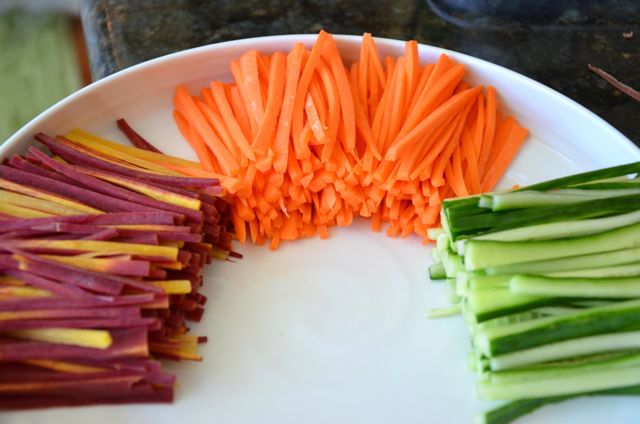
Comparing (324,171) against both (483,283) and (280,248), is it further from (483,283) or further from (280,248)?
(483,283)

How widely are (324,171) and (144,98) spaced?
58cm

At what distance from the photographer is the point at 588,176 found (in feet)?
5.16

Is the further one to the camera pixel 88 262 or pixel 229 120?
pixel 229 120

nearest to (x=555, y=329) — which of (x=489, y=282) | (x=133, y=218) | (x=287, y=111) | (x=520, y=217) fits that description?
(x=489, y=282)

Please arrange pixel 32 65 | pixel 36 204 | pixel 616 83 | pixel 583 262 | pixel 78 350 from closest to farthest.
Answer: pixel 78 350, pixel 583 262, pixel 36 204, pixel 616 83, pixel 32 65

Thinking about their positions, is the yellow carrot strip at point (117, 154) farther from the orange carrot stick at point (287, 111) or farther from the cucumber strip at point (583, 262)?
the cucumber strip at point (583, 262)

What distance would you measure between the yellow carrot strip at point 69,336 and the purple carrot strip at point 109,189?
13.3 inches

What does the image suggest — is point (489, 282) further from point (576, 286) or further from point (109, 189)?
point (109, 189)

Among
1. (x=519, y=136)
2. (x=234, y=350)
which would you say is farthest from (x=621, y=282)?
(x=234, y=350)

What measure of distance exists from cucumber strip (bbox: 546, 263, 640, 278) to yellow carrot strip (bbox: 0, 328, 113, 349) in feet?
2.97

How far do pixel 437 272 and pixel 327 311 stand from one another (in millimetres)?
278

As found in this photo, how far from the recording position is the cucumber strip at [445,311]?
1567 millimetres

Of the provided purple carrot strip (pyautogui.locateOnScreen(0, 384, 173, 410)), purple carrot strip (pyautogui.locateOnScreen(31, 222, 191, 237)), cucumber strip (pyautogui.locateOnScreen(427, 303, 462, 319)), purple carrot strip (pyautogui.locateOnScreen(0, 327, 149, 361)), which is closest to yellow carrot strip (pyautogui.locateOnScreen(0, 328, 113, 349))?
purple carrot strip (pyautogui.locateOnScreen(0, 327, 149, 361))

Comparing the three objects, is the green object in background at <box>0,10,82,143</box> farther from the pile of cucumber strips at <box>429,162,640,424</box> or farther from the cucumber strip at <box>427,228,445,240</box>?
the pile of cucumber strips at <box>429,162,640,424</box>
